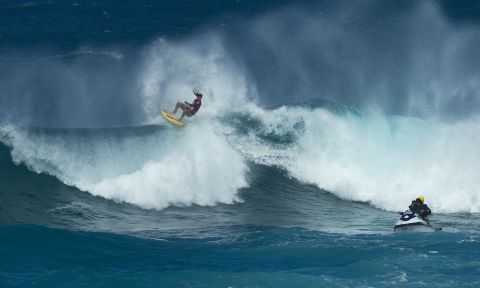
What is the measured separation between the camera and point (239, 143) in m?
42.6

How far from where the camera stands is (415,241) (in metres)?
30.6

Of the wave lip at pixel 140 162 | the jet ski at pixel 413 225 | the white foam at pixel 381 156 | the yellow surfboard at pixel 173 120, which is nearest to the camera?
the jet ski at pixel 413 225

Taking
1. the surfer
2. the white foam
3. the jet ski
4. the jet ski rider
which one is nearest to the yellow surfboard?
the surfer

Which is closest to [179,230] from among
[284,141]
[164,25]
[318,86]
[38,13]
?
[284,141]

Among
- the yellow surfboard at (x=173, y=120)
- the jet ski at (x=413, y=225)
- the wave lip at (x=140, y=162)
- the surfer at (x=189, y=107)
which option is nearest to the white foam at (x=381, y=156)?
the wave lip at (x=140, y=162)

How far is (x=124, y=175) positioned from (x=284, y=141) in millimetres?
9535

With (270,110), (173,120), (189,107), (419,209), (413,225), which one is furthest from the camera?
(270,110)

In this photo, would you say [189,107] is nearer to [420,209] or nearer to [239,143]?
[239,143]

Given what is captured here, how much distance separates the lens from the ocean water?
Answer: 2845cm

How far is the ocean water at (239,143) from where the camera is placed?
2845cm

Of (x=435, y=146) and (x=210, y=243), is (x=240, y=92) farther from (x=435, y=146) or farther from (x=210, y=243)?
(x=210, y=243)

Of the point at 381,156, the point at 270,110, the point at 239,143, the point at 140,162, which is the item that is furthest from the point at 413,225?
the point at 270,110

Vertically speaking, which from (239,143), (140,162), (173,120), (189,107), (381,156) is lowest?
(140,162)

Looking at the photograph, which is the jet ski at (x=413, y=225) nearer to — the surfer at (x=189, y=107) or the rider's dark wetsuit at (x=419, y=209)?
the rider's dark wetsuit at (x=419, y=209)
